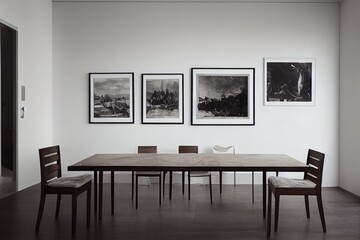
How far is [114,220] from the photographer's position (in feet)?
14.0

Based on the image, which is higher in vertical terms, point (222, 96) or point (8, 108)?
point (222, 96)

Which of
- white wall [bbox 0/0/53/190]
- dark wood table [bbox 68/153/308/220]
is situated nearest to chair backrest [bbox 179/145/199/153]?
dark wood table [bbox 68/153/308/220]

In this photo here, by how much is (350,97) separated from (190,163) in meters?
3.44

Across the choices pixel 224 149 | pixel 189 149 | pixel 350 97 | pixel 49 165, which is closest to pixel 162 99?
pixel 189 149

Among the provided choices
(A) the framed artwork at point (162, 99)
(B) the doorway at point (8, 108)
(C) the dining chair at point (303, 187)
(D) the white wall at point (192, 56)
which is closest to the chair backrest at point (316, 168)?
(C) the dining chair at point (303, 187)

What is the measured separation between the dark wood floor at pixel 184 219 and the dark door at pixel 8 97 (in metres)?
0.64

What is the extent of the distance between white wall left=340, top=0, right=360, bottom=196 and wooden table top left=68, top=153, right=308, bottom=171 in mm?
2081

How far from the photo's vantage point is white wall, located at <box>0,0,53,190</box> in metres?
5.67

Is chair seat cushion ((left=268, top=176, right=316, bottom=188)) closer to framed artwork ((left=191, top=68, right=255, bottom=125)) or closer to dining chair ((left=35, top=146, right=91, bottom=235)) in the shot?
dining chair ((left=35, top=146, right=91, bottom=235))

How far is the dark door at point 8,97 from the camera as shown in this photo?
5.32 meters

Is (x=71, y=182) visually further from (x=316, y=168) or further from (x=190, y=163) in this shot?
(x=316, y=168)

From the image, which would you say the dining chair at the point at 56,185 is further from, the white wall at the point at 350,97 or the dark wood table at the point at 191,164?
the white wall at the point at 350,97

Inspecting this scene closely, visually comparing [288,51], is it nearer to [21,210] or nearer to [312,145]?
[312,145]

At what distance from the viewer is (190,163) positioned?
407 cm
